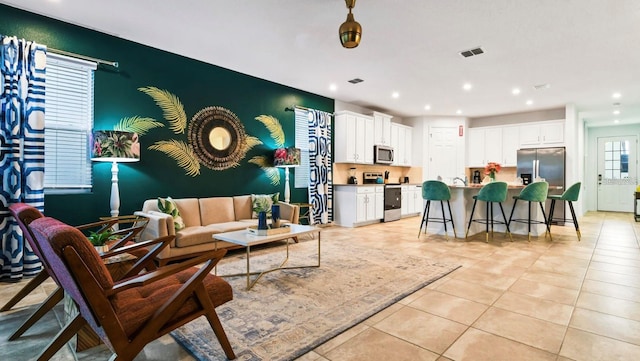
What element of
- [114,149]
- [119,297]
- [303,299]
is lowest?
[303,299]

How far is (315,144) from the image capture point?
6273 millimetres

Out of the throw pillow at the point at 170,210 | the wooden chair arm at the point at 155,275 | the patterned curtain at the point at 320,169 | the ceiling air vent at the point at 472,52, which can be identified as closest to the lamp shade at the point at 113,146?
the throw pillow at the point at 170,210

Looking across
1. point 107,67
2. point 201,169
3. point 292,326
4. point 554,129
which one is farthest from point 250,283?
point 554,129

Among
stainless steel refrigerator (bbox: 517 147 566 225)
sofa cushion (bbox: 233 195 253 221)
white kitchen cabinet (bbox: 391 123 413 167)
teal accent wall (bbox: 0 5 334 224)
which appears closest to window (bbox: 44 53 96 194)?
teal accent wall (bbox: 0 5 334 224)

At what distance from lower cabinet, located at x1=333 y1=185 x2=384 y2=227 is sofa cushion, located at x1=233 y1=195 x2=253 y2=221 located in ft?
7.45

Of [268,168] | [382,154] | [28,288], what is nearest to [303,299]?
[28,288]

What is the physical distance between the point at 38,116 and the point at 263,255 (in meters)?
2.90

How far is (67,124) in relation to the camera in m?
3.64

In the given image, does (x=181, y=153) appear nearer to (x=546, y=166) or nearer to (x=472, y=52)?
(x=472, y=52)

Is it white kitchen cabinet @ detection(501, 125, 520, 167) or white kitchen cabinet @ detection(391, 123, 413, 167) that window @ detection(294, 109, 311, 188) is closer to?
white kitchen cabinet @ detection(391, 123, 413, 167)

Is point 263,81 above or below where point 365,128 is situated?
above

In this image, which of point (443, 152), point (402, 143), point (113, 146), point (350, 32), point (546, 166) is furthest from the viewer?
point (443, 152)

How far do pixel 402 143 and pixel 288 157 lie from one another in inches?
160

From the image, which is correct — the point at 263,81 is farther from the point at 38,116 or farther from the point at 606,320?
the point at 606,320
